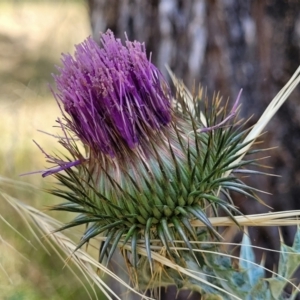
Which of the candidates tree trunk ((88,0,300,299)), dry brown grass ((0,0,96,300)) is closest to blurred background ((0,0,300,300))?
tree trunk ((88,0,300,299))

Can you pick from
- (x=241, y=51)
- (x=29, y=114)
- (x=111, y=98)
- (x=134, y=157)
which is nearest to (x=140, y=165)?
(x=134, y=157)

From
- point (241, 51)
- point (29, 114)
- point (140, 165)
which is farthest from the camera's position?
point (29, 114)

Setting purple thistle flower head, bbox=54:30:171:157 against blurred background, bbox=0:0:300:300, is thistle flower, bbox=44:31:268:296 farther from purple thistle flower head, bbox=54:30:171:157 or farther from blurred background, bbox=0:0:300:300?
blurred background, bbox=0:0:300:300

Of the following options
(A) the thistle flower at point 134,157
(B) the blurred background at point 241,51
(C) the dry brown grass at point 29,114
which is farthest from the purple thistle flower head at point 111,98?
(B) the blurred background at point 241,51

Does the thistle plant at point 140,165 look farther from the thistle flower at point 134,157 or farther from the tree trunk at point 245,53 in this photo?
the tree trunk at point 245,53

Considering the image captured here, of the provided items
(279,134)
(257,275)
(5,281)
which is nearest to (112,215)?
(257,275)

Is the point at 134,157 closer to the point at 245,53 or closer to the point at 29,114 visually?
the point at 245,53
